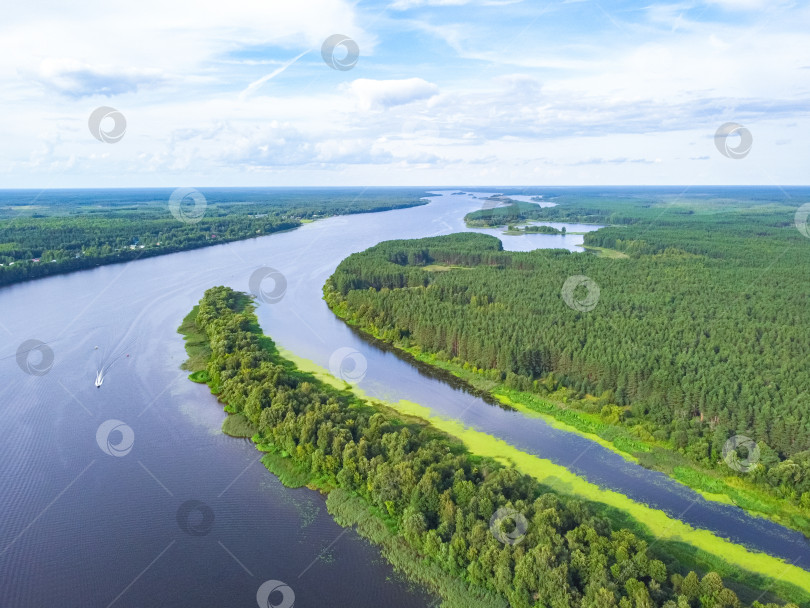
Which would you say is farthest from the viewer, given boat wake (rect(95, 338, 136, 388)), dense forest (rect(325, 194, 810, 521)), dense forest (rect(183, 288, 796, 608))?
boat wake (rect(95, 338, 136, 388))

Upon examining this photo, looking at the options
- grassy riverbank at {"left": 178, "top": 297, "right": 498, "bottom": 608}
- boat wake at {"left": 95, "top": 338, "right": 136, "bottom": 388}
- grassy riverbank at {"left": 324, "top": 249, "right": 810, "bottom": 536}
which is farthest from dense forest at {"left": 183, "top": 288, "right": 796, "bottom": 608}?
boat wake at {"left": 95, "top": 338, "right": 136, "bottom": 388}

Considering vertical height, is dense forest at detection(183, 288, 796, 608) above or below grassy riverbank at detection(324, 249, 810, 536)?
above

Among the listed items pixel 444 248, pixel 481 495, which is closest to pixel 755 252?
pixel 444 248

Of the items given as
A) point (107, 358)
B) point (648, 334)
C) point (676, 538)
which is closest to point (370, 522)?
point (676, 538)

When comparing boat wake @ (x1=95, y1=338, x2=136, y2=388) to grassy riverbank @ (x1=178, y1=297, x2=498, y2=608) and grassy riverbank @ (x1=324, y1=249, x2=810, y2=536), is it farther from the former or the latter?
grassy riverbank @ (x1=324, y1=249, x2=810, y2=536)

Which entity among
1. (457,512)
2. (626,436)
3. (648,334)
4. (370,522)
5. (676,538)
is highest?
(648,334)

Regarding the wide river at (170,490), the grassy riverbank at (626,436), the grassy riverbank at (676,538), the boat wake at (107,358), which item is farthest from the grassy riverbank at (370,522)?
the boat wake at (107,358)

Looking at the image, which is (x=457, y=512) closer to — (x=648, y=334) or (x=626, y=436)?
(x=626, y=436)
